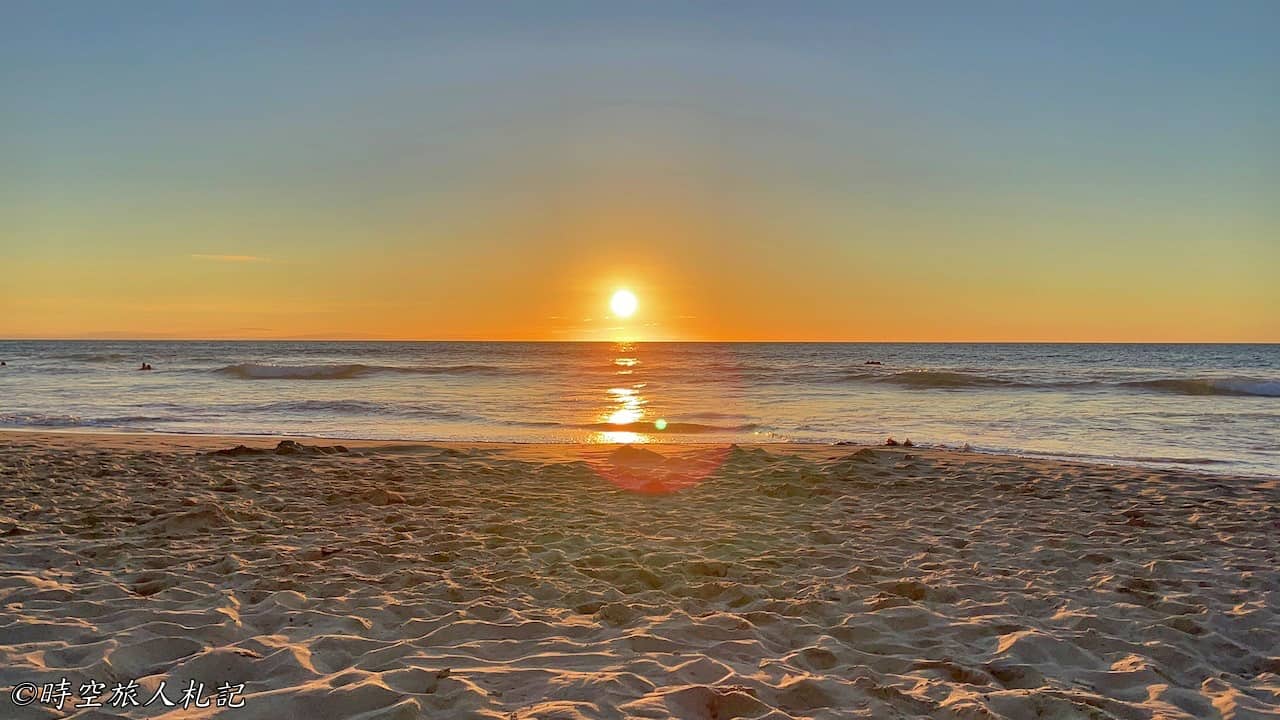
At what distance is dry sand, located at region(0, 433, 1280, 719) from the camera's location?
11.6 ft

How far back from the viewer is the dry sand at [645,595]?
3547mm

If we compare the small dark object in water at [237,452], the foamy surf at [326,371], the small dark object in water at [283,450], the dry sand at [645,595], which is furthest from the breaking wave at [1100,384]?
the small dark object in water at [237,452]

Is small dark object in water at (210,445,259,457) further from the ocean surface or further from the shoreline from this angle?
the ocean surface

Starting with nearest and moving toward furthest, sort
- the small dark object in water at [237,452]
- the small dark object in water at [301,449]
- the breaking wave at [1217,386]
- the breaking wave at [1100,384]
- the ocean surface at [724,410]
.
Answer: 1. the small dark object in water at [237,452]
2. the small dark object in water at [301,449]
3. the ocean surface at [724,410]
4. the breaking wave at [1217,386]
5. the breaking wave at [1100,384]

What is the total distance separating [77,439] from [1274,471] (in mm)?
18948

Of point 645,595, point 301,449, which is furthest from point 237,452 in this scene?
point 645,595

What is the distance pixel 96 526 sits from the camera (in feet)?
21.0

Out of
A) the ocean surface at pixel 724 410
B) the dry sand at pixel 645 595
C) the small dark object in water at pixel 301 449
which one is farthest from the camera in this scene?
the ocean surface at pixel 724 410

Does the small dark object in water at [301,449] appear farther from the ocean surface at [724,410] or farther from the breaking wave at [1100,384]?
the breaking wave at [1100,384]

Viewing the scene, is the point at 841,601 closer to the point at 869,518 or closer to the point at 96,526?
the point at 869,518

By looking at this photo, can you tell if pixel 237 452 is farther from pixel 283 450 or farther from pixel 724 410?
pixel 724 410

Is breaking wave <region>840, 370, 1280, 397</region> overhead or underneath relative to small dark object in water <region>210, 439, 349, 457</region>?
overhead

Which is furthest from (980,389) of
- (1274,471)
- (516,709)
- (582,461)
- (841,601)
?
(516,709)

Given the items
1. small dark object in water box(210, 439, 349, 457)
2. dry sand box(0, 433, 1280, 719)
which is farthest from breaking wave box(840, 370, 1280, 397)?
small dark object in water box(210, 439, 349, 457)
